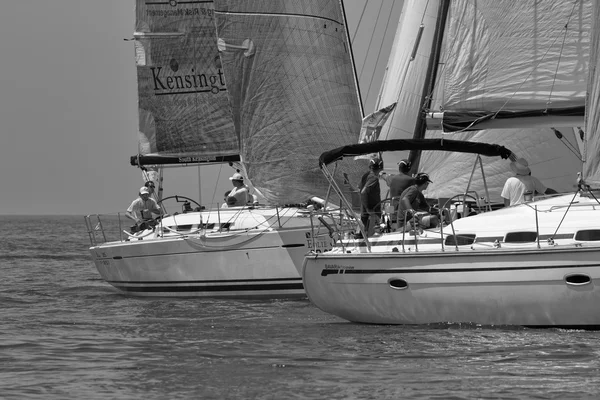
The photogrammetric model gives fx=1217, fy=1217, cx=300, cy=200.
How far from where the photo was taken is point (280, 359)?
13555 mm

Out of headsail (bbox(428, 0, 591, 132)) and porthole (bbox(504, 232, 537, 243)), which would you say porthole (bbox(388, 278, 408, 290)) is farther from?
headsail (bbox(428, 0, 591, 132))

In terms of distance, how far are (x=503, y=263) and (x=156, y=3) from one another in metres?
14.5

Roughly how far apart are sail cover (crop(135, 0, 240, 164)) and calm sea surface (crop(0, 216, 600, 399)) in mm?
7711

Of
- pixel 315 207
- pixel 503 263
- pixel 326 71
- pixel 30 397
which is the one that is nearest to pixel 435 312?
pixel 503 263

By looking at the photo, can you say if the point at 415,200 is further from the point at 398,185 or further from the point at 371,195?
the point at 371,195

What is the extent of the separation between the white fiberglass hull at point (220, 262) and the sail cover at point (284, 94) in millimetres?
1454

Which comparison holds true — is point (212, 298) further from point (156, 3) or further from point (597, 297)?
point (597, 297)

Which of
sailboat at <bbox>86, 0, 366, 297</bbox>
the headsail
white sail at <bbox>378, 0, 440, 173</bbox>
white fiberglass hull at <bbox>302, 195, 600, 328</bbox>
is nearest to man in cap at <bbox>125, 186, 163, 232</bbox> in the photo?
sailboat at <bbox>86, 0, 366, 297</bbox>

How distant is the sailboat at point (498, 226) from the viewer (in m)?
14.0

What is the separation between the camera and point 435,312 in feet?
48.7

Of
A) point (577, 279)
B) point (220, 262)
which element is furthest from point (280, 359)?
point (220, 262)

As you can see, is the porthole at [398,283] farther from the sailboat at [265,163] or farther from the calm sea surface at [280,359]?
the sailboat at [265,163]

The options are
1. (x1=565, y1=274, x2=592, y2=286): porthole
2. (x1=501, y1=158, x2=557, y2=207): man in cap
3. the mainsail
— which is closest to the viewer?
(x1=565, y1=274, x2=592, y2=286): porthole

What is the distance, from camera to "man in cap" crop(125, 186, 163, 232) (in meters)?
24.2
